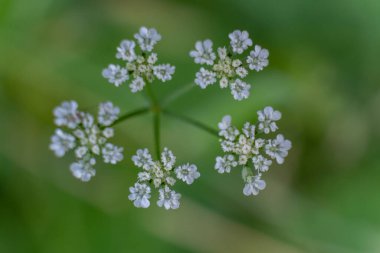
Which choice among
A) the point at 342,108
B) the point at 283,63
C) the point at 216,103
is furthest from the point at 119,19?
the point at 342,108

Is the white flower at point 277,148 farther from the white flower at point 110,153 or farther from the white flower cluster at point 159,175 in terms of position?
the white flower at point 110,153

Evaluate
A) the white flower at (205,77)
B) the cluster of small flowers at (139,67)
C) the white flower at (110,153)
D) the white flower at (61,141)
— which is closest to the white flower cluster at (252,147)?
the white flower at (205,77)

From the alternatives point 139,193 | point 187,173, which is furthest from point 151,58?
point 139,193

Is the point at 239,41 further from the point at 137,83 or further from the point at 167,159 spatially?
the point at 167,159

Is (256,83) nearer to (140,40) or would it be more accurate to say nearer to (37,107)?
(140,40)

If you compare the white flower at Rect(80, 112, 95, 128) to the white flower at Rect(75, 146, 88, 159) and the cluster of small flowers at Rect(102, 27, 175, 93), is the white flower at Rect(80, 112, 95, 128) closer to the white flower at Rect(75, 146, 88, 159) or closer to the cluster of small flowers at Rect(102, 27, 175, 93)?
the white flower at Rect(75, 146, 88, 159)

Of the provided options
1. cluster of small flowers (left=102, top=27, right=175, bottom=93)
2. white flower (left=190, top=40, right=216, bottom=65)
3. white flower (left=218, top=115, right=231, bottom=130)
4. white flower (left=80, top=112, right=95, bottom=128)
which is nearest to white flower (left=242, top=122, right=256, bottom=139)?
white flower (left=218, top=115, right=231, bottom=130)
